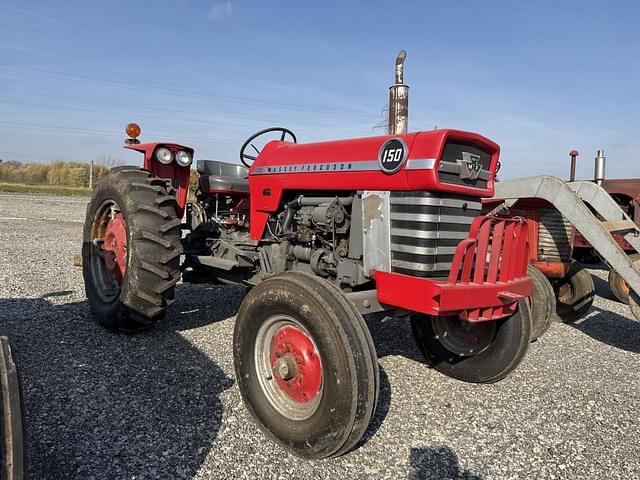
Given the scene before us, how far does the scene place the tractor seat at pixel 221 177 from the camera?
4523mm

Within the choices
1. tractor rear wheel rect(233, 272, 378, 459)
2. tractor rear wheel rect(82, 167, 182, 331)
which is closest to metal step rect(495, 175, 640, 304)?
tractor rear wheel rect(233, 272, 378, 459)

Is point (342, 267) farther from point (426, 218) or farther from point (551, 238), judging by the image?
point (551, 238)

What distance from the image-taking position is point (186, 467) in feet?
7.74

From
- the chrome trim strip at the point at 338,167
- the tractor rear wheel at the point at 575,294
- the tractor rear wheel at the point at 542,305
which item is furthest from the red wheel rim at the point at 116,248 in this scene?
the tractor rear wheel at the point at 575,294

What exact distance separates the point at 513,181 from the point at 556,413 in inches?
92.5

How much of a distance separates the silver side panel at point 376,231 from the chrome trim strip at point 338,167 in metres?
0.17

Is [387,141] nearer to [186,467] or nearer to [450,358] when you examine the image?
[450,358]

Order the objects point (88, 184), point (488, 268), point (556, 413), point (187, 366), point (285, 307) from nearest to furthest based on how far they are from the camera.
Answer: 1. point (285, 307)
2. point (488, 268)
3. point (556, 413)
4. point (187, 366)
5. point (88, 184)

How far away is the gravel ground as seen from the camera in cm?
245

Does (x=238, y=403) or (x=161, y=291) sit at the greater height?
(x=161, y=291)

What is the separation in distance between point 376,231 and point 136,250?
6.29ft

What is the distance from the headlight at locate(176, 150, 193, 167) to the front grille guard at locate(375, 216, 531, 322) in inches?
95.0

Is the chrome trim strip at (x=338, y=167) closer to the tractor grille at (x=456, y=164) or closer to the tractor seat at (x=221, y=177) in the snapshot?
the tractor grille at (x=456, y=164)

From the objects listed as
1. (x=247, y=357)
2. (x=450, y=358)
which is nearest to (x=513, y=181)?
(x=450, y=358)
